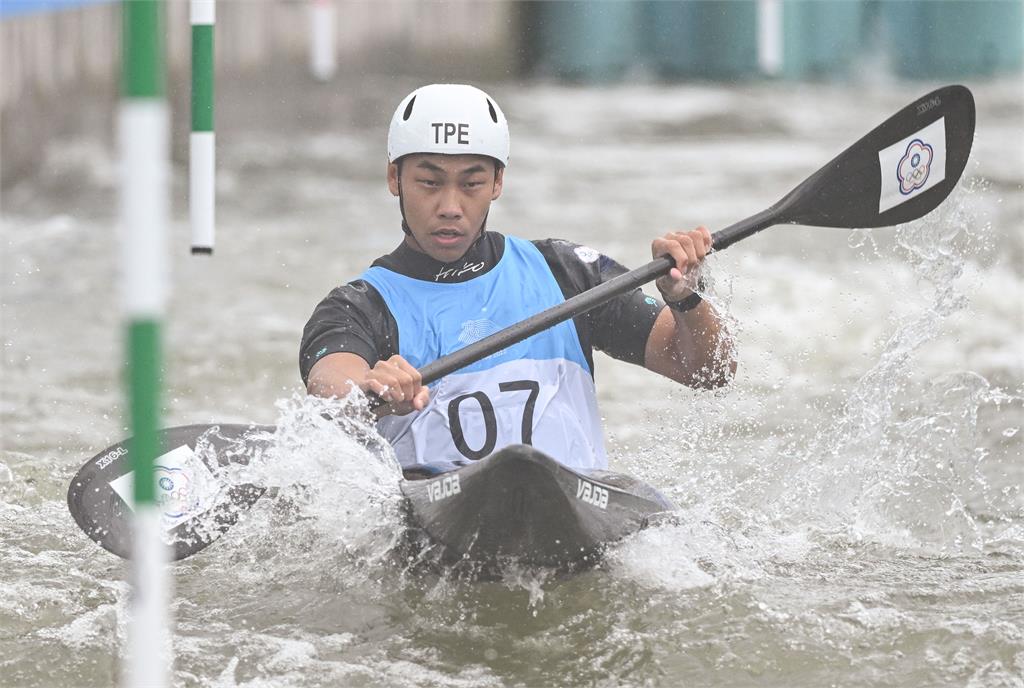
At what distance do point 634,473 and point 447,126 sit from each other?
1.86 metres

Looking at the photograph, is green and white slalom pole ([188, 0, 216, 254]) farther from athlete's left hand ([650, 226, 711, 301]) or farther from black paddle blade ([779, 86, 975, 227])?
black paddle blade ([779, 86, 975, 227])

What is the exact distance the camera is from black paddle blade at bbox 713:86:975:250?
4922mm

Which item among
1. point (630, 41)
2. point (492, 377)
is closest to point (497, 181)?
point (492, 377)

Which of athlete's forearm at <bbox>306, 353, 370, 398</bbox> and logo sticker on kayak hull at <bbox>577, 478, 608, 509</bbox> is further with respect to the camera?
athlete's forearm at <bbox>306, 353, 370, 398</bbox>

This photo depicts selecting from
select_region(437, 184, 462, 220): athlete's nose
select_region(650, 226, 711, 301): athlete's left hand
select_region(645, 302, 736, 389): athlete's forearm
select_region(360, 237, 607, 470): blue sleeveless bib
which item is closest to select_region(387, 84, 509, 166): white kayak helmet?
select_region(437, 184, 462, 220): athlete's nose

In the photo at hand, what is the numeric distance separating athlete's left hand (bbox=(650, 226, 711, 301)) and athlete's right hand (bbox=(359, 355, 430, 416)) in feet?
2.43

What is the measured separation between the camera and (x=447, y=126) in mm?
4348

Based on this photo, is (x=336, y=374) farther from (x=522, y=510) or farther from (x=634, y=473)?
(x=634, y=473)

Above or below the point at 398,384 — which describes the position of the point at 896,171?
above

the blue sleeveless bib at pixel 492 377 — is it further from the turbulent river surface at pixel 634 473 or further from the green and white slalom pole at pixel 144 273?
the green and white slalom pole at pixel 144 273

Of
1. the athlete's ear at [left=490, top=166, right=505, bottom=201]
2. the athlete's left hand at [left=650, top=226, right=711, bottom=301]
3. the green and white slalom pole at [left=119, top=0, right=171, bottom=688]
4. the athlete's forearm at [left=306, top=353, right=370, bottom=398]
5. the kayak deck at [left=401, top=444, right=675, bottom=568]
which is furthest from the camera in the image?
the athlete's ear at [left=490, top=166, right=505, bottom=201]

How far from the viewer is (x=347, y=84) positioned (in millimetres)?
17875

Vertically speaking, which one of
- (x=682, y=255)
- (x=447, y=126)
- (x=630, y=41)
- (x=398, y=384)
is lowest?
(x=398, y=384)

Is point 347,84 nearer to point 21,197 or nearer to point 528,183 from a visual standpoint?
point 528,183
